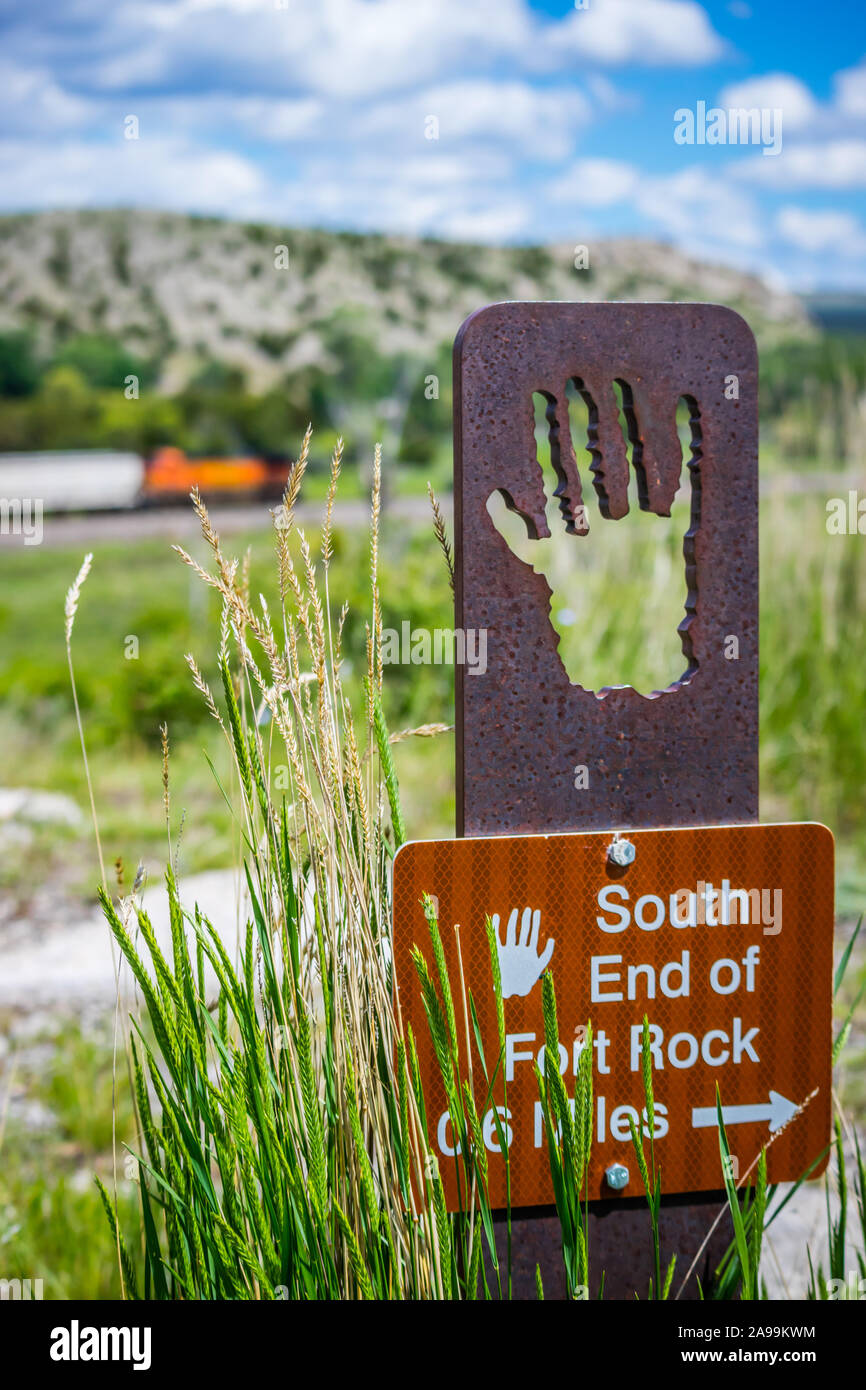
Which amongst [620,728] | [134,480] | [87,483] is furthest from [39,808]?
[134,480]

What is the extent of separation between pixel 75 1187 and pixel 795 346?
1055 inches

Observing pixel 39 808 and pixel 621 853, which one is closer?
pixel 621 853

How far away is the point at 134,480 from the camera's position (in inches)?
1336

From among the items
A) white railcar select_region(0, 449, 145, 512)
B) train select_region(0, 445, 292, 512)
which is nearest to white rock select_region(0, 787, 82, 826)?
train select_region(0, 445, 292, 512)

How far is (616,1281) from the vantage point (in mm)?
1562

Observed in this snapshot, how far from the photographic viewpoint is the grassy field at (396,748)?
9.01 ft

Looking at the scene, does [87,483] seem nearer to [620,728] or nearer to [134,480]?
[134,480]

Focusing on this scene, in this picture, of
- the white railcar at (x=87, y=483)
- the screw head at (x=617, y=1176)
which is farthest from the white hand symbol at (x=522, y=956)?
the white railcar at (x=87, y=483)

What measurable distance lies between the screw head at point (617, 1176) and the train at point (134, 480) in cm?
3069

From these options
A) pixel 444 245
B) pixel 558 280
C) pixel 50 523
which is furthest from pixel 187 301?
pixel 50 523

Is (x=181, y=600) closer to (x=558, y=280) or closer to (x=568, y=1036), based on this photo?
(x=568, y=1036)

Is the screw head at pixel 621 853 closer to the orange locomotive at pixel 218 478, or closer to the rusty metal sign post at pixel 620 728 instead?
the rusty metal sign post at pixel 620 728

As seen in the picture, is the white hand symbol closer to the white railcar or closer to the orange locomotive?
the orange locomotive

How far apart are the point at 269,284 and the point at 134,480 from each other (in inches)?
1249
